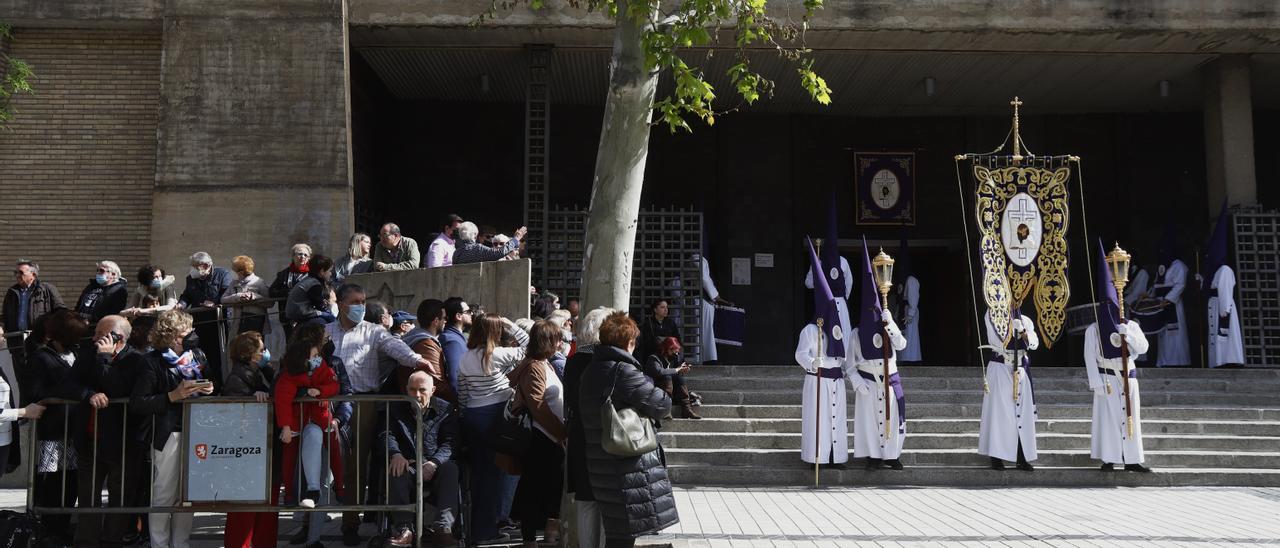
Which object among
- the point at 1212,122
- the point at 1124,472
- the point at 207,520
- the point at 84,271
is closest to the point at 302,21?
the point at 84,271

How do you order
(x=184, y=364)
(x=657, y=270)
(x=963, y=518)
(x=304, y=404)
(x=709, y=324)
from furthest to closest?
1. (x=709, y=324)
2. (x=657, y=270)
3. (x=963, y=518)
4. (x=184, y=364)
5. (x=304, y=404)

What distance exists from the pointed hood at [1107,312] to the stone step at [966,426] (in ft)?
4.82

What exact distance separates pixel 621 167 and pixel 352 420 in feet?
8.33

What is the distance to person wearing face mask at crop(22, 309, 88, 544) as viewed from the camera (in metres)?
6.75

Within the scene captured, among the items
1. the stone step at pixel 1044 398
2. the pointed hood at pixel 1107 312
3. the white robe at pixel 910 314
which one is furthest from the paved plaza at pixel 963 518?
the white robe at pixel 910 314

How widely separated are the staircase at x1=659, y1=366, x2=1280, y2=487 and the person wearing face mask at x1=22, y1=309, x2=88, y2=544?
5472mm

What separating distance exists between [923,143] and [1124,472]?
9.91 meters

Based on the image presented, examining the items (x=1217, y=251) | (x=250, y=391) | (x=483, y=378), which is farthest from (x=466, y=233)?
(x=1217, y=251)

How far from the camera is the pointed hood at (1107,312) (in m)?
10.7

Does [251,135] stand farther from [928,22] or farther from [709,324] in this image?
[928,22]

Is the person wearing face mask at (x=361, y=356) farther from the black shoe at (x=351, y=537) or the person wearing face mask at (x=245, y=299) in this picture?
the person wearing face mask at (x=245, y=299)

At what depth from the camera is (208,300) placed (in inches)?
409

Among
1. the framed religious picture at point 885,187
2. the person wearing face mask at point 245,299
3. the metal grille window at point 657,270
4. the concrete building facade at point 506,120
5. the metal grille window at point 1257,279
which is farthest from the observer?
the framed religious picture at point 885,187

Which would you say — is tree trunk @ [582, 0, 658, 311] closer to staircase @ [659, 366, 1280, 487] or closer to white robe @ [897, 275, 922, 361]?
staircase @ [659, 366, 1280, 487]
